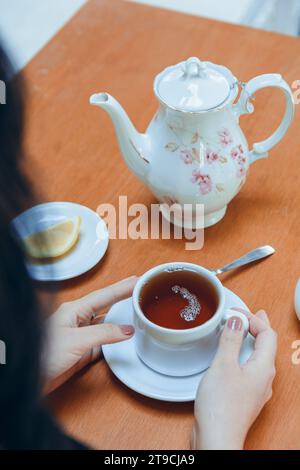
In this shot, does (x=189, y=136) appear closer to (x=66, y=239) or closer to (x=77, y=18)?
(x=66, y=239)

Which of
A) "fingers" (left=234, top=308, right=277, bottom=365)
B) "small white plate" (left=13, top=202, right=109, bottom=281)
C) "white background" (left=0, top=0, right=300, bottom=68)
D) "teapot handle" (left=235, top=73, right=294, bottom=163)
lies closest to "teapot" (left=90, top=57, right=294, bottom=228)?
"teapot handle" (left=235, top=73, right=294, bottom=163)

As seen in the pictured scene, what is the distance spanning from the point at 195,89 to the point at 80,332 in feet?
1.31

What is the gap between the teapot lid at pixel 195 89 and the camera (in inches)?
35.1

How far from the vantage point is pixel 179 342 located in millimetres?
746

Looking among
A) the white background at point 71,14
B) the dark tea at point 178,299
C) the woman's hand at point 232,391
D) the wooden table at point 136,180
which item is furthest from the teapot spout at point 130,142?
the white background at point 71,14

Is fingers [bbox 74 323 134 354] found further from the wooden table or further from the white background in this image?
the white background

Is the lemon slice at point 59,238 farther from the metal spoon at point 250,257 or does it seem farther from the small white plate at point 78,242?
the metal spoon at point 250,257

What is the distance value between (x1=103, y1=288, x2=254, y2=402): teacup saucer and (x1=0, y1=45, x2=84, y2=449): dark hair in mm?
145

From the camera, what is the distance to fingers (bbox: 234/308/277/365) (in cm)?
77

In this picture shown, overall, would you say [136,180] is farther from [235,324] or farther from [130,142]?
[235,324]

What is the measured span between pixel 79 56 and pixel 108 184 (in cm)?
42

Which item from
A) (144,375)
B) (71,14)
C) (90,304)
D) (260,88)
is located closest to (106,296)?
(90,304)

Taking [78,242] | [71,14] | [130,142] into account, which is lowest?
[71,14]
